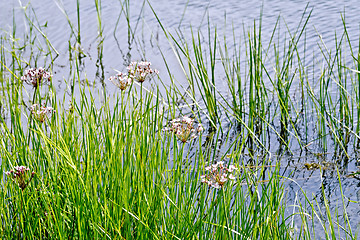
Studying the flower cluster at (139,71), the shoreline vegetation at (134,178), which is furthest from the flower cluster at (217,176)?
the flower cluster at (139,71)

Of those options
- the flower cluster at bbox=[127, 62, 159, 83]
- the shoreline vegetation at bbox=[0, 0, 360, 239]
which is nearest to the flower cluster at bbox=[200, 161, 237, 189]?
the shoreline vegetation at bbox=[0, 0, 360, 239]

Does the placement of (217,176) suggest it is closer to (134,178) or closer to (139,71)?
(134,178)

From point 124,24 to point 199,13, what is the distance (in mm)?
772

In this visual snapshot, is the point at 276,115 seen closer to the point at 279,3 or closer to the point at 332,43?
the point at 332,43

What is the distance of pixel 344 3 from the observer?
5.69 metres

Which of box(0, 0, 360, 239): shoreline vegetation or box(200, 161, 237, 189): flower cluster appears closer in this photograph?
box(200, 161, 237, 189): flower cluster

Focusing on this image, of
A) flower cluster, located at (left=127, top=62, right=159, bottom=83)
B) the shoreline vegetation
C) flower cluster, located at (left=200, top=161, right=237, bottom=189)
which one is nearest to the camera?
flower cluster, located at (left=200, top=161, right=237, bottom=189)

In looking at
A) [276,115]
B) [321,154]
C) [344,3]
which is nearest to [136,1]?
[344,3]

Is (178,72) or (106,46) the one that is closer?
(178,72)

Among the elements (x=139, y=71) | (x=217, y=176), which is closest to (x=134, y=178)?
(x=217, y=176)

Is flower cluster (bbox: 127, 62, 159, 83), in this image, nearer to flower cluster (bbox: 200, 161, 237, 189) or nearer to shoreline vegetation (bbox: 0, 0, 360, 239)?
shoreline vegetation (bbox: 0, 0, 360, 239)

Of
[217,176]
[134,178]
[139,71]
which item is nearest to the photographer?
[217,176]

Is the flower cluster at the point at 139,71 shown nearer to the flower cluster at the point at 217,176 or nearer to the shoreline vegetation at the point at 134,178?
the shoreline vegetation at the point at 134,178

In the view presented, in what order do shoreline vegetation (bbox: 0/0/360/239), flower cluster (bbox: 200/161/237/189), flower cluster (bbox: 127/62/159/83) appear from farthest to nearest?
flower cluster (bbox: 127/62/159/83)
shoreline vegetation (bbox: 0/0/360/239)
flower cluster (bbox: 200/161/237/189)
